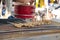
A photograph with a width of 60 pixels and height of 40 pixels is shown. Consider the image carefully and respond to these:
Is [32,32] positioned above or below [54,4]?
below

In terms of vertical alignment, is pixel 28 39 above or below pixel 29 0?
below

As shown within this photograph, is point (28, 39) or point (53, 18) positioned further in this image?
point (53, 18)

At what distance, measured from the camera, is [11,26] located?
3.34ft

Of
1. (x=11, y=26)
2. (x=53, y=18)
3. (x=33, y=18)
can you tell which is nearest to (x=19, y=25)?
(x=11, y=26)

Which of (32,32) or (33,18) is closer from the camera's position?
(32,32)

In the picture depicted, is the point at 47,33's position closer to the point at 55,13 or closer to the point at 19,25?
the point at 19,25

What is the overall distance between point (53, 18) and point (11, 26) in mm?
403

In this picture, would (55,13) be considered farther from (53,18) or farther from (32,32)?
(32,32)

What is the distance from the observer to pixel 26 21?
1.14 meters

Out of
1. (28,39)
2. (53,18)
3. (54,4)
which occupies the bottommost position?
(28,39)

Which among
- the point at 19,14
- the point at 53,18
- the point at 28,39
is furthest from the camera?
the point at 53,18

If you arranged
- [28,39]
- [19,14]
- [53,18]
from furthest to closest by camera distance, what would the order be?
[53,18] → [19,14] → [28,39]

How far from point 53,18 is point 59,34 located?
259 mm

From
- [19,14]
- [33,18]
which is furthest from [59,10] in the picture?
[19,14]
